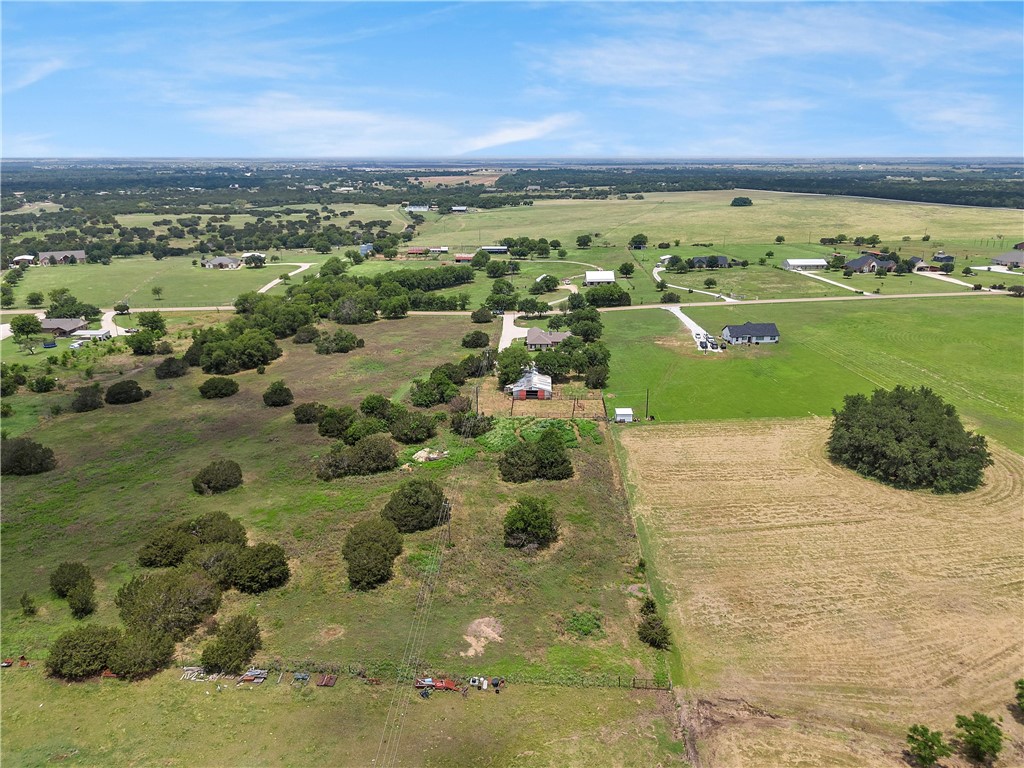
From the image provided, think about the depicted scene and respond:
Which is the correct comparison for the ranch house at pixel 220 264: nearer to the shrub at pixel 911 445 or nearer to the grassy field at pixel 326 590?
the grassy field at pixel 326 590

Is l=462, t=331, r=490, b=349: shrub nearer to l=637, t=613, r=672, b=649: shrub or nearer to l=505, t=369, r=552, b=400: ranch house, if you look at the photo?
l=505, t=369, r=552, b=400: ranch house

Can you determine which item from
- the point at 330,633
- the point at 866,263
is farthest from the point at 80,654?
the point at 866,263

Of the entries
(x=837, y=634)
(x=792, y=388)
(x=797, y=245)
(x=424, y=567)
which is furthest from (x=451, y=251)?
(x=837, y=634)

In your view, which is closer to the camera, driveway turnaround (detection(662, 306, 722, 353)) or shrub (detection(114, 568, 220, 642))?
shrub (detection(114, 568, 220, 642))

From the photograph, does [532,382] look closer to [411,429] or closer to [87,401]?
[411,429]

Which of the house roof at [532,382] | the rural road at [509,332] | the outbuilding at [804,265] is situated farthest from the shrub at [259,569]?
the outbuilding at [804,265]

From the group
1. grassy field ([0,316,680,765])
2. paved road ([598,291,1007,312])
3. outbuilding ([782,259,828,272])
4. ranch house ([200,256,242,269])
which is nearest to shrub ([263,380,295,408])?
grassy field ([0,316,680,765])
